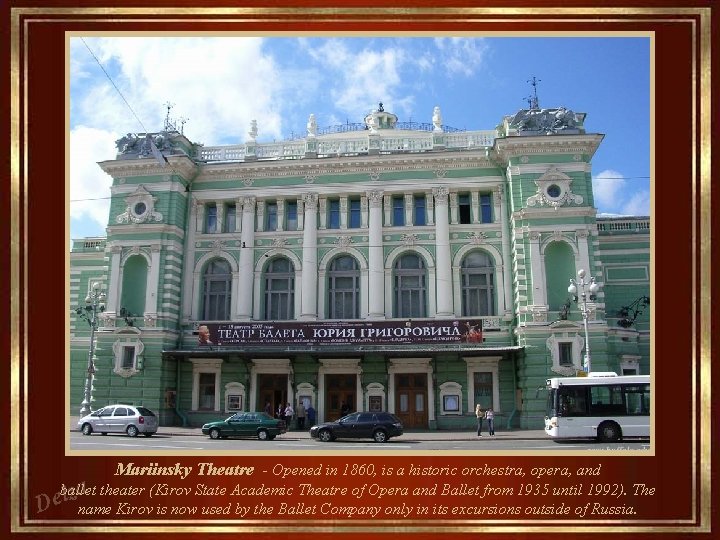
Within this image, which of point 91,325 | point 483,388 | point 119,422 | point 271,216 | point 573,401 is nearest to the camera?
point 573,401

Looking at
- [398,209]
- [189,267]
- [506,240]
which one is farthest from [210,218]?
[506,240]

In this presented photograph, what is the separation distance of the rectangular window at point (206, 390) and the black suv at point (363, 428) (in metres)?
7.76

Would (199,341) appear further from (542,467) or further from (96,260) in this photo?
(542,467)

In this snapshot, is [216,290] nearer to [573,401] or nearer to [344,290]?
[344,290]

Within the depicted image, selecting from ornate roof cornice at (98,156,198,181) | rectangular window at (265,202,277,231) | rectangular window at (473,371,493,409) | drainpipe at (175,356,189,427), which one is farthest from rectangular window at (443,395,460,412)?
ornate roof cornice at (98,156,198,181)

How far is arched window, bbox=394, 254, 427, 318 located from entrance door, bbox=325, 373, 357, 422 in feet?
11.8

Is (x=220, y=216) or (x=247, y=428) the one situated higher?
(x=220, y=216)

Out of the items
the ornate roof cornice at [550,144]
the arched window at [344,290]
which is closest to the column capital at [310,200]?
the arched window at [344,290]

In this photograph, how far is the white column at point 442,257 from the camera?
86.9ft

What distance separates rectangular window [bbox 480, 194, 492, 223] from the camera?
2750cm

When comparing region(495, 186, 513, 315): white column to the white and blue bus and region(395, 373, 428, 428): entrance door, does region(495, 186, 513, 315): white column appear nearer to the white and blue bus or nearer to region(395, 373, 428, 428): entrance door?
region(395, 373, 428, 428): entrance door

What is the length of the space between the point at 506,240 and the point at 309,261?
8.91m

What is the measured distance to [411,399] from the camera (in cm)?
2606
